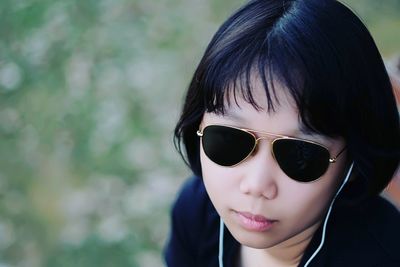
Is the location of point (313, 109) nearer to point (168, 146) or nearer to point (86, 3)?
point (168, 146)

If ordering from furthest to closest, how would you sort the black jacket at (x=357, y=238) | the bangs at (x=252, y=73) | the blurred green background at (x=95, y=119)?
the blurred green background at (x=95, y=119) < the black jacket at (x=357, y=238) < the bangs at (x=252, y=73)

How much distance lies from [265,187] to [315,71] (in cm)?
23

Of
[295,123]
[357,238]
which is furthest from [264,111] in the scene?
[357,238]

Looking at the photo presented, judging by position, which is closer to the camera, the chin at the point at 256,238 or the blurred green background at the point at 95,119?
the chin at the point at 256,238

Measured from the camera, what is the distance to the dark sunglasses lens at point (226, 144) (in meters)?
1.36

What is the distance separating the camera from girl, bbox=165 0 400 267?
4.32 feet

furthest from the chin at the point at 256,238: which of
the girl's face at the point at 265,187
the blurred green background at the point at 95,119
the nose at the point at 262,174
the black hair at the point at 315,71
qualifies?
the blurred green background at the point at 95,119

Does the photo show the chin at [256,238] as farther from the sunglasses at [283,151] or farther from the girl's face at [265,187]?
the sunglasses at [283,151]

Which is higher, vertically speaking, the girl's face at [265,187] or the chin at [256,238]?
the girl's face at [265,187]

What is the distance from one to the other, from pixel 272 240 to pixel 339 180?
7.1 inches

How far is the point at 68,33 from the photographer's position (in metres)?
3.49

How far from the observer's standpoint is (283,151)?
1338 mm

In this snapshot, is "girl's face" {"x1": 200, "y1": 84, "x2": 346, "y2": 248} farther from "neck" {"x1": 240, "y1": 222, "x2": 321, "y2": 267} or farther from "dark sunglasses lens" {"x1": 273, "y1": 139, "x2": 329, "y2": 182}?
"neck" {"x1": 240, "y1": 222, "x2": 321, "y2": 267}

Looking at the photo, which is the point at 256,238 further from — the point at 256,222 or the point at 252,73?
the point at 252,73
